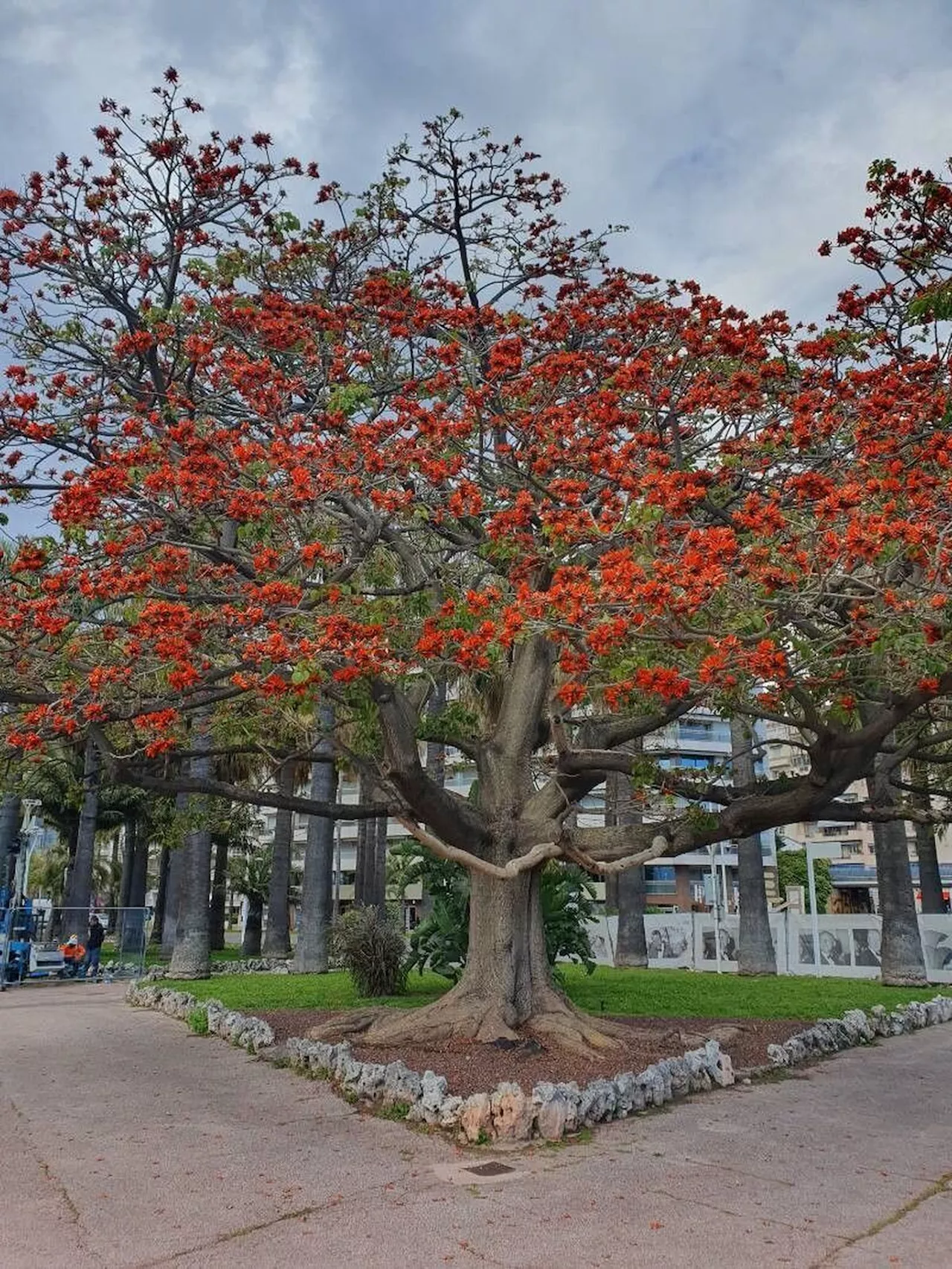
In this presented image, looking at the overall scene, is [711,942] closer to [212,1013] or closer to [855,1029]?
[855,1029]

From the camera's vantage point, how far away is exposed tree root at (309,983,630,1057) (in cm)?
992

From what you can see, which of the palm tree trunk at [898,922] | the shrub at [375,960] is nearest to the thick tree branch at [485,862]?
the shrub at [375,960]

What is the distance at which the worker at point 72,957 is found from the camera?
844 inches

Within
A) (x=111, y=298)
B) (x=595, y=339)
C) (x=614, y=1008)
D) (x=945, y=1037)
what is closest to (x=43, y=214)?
(x=111, y=298)

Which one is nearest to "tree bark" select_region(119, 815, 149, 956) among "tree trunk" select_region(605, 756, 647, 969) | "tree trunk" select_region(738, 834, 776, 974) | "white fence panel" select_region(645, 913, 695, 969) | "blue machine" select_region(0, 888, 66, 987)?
"blue machine" select_region(0, 888, 66, 987)

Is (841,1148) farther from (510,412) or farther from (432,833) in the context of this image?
(510,412)

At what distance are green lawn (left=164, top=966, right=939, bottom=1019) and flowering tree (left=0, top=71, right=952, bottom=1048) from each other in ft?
11.5

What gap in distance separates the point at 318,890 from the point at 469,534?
11059mm

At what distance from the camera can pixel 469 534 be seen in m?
11.3

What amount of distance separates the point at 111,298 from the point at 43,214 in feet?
3.64

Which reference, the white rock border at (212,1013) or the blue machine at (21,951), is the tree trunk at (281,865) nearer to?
the blue machine at (21,951)

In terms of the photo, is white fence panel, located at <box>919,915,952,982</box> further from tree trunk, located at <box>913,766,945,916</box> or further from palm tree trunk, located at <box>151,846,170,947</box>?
palm tree trunk, located at <box>151,846,170,947</box>

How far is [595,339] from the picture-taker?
11969mm

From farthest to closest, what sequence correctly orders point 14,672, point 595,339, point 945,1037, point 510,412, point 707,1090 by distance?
point 945,1037 < point 595,339 < point 510,412 < point 14,672 < point 707,1090
